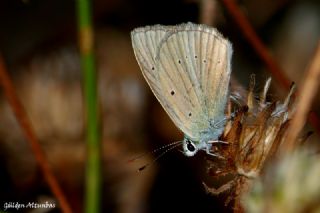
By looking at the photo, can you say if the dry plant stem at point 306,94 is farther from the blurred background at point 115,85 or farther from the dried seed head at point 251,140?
the blurred background at point 115,85

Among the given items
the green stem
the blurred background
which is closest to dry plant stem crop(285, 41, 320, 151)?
the green stem

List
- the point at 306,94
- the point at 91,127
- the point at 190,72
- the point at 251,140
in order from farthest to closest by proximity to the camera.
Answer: the point at 190,72
the point at 91,127
the point at 251,140
the point at 306,94

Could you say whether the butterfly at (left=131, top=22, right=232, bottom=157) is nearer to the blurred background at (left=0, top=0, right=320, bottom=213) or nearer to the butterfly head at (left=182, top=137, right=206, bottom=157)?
the butterfly head at (left=182, top=137, right=206, bottom=157)

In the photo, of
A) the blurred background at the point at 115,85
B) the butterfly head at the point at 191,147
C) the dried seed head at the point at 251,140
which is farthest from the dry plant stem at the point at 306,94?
the blurred background at the point at 115,85

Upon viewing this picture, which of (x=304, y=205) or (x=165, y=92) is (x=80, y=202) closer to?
(x=165, y=92)

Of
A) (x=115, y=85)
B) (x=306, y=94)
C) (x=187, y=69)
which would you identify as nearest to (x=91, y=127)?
(x=187, y=69)

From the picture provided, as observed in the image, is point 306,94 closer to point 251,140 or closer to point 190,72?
point 251,140

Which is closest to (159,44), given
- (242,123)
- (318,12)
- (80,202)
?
(242,123)
